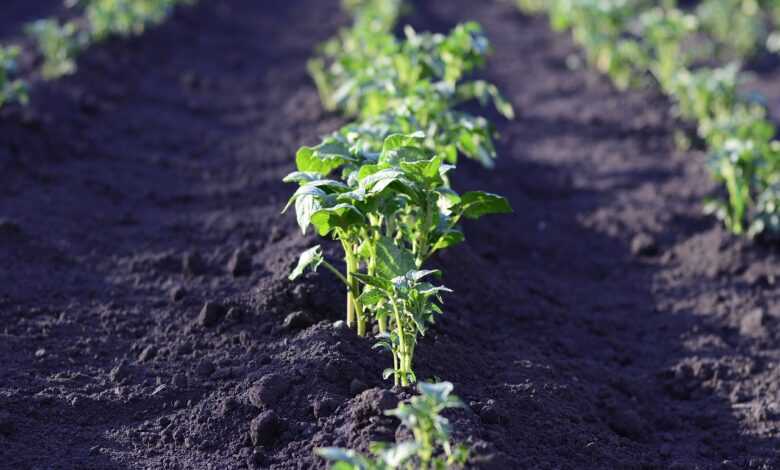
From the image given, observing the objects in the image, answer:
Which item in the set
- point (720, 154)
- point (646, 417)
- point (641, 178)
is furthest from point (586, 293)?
point (641, 178)

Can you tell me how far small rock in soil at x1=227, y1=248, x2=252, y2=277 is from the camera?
511 cm

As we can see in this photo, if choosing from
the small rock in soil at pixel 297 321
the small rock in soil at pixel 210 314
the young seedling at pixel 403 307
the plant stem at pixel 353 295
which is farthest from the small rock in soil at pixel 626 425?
the small rock in soil at pixel 210 314

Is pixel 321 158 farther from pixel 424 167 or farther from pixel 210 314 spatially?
pixel 210 314

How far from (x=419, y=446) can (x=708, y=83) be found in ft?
19.2

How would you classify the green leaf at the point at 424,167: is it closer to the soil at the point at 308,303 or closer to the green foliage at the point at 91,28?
the soil at the point at 308,303

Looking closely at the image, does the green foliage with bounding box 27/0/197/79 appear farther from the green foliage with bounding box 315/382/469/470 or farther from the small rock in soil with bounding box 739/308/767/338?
the green foliage with bounding box 315/382/469/470

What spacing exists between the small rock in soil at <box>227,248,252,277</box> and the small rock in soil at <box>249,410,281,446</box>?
5.50ft

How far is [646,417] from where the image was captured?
441 centimetres

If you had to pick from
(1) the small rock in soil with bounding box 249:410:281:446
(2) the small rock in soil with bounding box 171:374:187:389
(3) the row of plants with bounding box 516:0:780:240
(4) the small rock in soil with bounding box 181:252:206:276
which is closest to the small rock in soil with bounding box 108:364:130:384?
(2) the small rock in soil with bounding box 171:374:187:389

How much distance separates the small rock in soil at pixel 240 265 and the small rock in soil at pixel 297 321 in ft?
3.09

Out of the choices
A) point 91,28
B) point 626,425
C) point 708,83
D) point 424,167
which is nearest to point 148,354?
point 424,167

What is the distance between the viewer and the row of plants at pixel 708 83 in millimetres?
6141

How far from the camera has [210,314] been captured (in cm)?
444

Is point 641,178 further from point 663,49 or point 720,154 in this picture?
point 663,49
